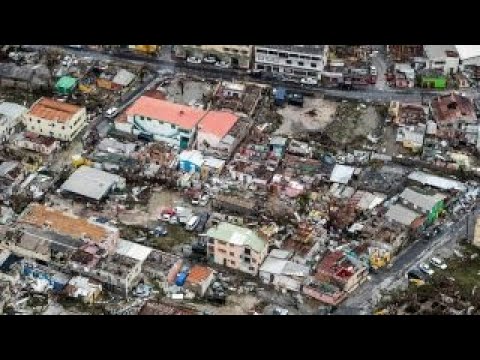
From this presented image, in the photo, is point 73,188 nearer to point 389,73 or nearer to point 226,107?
point 226,107

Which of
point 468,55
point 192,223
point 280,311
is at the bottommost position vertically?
point 280,311

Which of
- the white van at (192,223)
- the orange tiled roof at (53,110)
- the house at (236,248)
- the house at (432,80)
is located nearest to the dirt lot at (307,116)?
the house at (432,80)

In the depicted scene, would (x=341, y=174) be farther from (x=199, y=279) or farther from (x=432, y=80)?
(x=432, y=80)

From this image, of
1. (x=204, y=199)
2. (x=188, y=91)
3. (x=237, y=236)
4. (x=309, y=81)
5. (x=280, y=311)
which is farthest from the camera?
(x=309, y=81)

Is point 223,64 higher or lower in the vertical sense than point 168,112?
higher

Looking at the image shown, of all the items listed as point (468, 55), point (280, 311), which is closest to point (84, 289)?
point (280, 311)

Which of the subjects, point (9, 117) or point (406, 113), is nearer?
point (9, 117)

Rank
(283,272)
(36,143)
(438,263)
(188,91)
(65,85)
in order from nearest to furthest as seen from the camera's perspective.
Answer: (283,272), (438,263), (36,143), (65,85), (188,91)

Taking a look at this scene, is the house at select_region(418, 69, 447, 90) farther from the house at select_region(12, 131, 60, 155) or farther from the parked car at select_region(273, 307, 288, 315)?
the house at select_region(12, 131, 60, 155)
